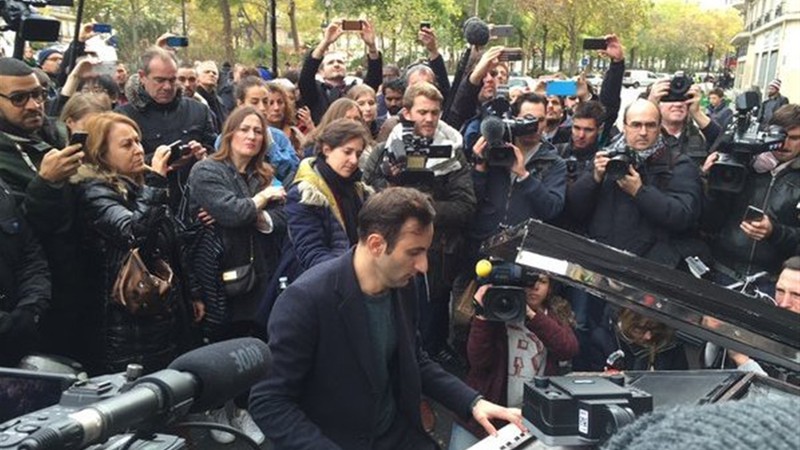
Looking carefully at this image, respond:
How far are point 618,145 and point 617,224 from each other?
478mm

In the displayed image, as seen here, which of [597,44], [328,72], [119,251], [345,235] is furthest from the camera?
[328,72]

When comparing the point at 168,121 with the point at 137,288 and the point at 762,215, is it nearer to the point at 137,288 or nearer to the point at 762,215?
the point at 137,288

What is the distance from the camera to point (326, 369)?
2.63 m

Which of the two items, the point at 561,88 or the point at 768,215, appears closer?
the point at 768,215

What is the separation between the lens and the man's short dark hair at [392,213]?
104 inches

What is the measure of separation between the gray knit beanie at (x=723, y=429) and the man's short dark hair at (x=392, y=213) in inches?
72.4

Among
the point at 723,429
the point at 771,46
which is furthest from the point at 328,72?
the point at 771,46

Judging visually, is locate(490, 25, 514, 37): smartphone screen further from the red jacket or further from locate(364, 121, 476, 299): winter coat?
the red jacket

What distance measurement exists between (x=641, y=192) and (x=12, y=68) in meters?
3.44

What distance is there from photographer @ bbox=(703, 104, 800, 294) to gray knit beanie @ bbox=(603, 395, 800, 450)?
149 inches

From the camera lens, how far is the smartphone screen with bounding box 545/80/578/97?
767 cm

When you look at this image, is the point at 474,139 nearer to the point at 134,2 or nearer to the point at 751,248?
the point at 751,248

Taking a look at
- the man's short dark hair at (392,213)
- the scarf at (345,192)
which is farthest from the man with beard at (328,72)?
the man's short dark hair at (392,213)

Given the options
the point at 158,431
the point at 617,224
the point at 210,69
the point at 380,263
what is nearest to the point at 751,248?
the point at 617,224
